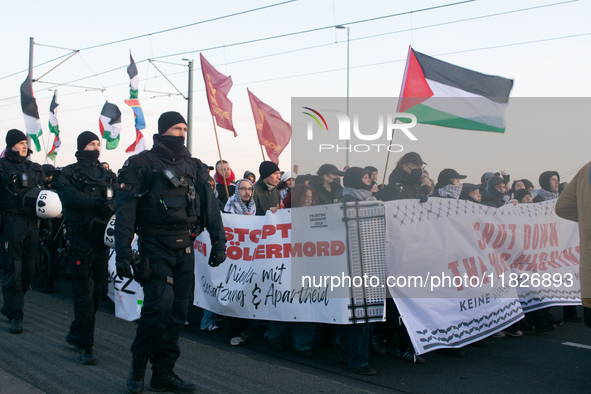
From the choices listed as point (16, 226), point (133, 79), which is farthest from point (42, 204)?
point (133, 79)

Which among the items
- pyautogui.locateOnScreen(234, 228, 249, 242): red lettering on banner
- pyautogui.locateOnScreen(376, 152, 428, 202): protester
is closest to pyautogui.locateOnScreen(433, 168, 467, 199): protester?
pyautogui.locateOnScreen(376, 152, 428, 202): protester

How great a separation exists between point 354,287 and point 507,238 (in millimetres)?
2149

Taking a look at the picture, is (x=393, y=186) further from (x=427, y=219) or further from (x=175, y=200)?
(x=175, y=200)

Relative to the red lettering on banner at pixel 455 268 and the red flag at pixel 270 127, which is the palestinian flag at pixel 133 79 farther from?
the red lettering on banner at pixel 455 268

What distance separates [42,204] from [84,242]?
55.3 inches

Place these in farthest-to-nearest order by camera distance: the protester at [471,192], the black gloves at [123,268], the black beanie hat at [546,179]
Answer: the black beanie hat at [546,179], the protester at [471,192], the black gloves at [123,268]

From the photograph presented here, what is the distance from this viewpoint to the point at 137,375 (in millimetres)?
3688

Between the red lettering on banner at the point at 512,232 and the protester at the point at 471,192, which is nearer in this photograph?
the red lettering on banner at the point at 512,232

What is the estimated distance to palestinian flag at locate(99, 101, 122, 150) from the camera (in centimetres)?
1498

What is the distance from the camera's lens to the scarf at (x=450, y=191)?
5977 mm

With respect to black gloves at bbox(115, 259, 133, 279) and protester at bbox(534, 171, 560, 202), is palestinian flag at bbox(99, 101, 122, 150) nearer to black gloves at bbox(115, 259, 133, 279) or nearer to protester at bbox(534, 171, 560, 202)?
protester at bbox(534, 171, 560, 202)

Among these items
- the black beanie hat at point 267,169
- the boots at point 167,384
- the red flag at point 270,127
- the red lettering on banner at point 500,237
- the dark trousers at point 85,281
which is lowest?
the boots at point 167,384

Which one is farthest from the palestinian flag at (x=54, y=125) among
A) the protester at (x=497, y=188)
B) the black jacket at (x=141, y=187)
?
the black jacket at (x=141, y=187)

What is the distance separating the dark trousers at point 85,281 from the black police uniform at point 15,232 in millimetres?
1354
